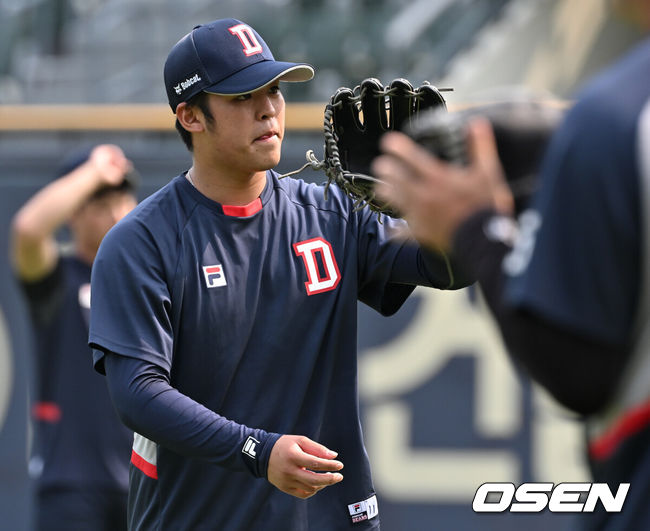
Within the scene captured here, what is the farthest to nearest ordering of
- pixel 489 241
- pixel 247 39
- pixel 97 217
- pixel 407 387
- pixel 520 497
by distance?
pixel 407 387 < pixel 520 497 < pixel 97 217 < pixel 247 39 < pixel 489 241

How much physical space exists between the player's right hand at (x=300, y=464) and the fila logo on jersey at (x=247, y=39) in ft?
3.50

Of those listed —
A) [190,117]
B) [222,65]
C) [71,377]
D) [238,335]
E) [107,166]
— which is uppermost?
[222,65]

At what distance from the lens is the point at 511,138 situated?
1.75 m

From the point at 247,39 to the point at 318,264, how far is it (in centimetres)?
67

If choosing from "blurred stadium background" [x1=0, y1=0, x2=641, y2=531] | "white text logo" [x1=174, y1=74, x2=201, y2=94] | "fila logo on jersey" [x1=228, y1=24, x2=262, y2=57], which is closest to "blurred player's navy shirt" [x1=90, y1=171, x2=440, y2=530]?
"white text logo" [x1=174, y1=74, x2=201, y2=94]

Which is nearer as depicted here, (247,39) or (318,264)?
(318,264)

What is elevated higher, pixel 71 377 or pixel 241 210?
pixel 241 210

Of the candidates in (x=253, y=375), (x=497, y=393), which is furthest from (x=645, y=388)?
(x=497, y=393)

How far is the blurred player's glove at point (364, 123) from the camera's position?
2.67 m

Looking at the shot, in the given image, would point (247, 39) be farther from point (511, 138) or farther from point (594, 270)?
point (594, 270)

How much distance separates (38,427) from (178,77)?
2.23 meters

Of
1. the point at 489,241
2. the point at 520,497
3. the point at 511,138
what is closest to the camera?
the point at 489,241

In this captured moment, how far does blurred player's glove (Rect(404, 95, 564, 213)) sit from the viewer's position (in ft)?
5.65

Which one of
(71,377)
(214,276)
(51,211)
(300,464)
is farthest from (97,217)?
(300,464)
